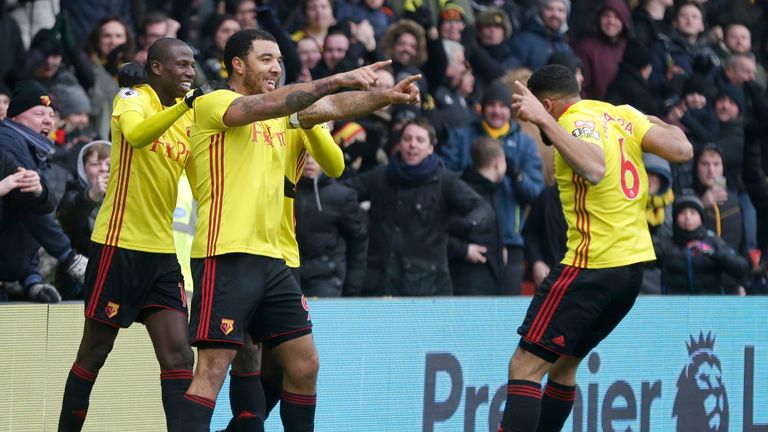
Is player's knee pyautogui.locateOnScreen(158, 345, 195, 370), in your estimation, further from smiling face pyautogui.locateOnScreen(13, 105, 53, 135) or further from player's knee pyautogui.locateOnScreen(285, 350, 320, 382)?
smiling face pyautogui.locateOnScreen(13, 105, 53, 135)

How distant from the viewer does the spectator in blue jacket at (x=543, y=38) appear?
14.6 metres

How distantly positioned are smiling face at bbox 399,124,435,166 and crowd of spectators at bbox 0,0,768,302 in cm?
1

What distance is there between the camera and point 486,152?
38.0 feet

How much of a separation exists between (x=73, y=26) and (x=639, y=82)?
6036 millimetres

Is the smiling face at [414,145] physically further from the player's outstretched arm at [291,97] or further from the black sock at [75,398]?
the player's outstretched arm at [291,97]

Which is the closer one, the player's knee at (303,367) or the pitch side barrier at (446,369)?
the player's knee at (303,367)

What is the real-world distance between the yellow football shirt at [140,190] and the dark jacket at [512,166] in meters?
4.59

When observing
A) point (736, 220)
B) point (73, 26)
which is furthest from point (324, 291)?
point (736, 220)

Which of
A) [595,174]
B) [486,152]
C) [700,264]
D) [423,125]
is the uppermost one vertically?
[423,125]

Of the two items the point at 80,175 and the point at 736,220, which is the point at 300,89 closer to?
the point at 80,175

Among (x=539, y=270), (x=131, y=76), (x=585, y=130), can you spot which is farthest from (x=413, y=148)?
(x=131, y=76)

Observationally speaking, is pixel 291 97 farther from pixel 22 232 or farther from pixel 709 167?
pixel 709 167

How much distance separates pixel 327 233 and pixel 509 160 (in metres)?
2.18

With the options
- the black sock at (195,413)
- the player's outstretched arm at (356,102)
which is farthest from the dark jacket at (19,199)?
the player's outstretched arm at (356,102)
